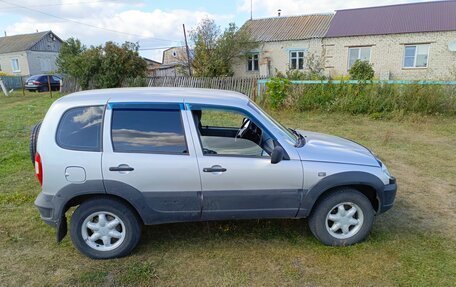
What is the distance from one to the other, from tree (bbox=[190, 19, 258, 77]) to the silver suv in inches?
776

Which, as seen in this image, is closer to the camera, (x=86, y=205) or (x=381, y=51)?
(x=86, y=205)

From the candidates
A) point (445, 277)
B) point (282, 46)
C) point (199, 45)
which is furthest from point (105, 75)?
point (445, 277)

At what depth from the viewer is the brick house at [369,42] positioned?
20.5m

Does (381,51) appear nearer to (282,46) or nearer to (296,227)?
(282,46)

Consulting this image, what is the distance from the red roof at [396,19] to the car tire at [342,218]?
21.6 meters

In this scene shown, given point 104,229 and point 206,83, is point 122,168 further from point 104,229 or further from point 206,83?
point 206,83

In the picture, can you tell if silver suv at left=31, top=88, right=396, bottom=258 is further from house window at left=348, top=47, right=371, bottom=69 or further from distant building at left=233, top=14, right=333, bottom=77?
distant building at left=233, top=14, right=333, bottom=77

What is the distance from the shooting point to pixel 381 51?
70.8 feet

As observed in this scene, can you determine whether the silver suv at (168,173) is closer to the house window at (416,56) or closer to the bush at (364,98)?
the bush at (364,98)

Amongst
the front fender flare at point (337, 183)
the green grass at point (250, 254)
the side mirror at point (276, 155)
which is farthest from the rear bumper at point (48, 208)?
the front fender flare at point (337, 183)

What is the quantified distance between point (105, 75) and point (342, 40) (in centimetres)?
1596

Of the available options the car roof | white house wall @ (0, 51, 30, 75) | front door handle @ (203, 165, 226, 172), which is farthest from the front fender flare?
white house wall @ (0, 51, 30, 75)

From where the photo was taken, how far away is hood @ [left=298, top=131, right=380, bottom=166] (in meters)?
3.18

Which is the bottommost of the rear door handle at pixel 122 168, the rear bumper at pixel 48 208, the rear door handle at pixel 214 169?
the rear bumper at pixel 48 208
